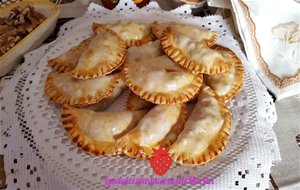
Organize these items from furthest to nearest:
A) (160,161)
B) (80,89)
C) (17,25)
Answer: (17,25) → (80,89) → (160,161)

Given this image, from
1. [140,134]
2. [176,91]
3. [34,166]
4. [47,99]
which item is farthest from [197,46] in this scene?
[34,166]

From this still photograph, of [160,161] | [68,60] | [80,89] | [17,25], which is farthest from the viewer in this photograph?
[17,25]

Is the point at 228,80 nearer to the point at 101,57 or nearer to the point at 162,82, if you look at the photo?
the point at 162,82

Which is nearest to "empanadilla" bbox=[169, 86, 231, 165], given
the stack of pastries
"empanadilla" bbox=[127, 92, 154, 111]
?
the stack of pastries

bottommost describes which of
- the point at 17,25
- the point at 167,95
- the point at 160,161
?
the point at 160,161

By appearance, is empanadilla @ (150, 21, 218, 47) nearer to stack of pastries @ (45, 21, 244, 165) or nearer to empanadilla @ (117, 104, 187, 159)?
stack of pastries @ (45, 21, 244, 165)

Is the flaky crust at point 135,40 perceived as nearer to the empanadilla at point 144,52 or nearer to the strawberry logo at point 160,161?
the empanadilla at point 144,52

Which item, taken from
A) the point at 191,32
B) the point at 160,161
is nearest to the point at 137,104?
the point at 160,161
